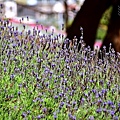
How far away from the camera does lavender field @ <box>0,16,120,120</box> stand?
4133mm

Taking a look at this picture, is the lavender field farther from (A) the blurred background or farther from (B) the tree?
(B) the tree

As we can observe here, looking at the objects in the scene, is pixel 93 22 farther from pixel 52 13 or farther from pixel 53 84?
pixel 52 13

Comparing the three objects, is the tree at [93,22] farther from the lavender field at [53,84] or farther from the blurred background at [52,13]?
the lavender field at [53,84]

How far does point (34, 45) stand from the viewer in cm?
562

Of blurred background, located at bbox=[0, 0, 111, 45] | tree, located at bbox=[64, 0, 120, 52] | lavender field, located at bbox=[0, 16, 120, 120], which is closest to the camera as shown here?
lavender field, located at bbox=[0, 16, 120, 120]

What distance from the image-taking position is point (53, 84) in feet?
15.5

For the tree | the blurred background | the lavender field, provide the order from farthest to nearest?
the blurred background < the tree < the lavender field

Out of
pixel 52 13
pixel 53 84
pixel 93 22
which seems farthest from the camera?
pixel 52 13

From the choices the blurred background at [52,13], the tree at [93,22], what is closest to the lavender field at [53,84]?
the blurred background at [52,13]

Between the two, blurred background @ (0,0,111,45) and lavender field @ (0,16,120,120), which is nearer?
lavender field @ (0,16,120,120)

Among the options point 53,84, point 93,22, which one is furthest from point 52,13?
point 53,84

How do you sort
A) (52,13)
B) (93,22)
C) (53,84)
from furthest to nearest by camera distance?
(52,13) → (93,22) → (53,84)

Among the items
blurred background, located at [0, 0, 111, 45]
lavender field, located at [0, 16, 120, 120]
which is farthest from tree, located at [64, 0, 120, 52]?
lavender field, located at [0, 16, 120, 120]

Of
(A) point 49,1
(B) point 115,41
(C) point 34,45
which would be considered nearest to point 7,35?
(C) point 34,45
